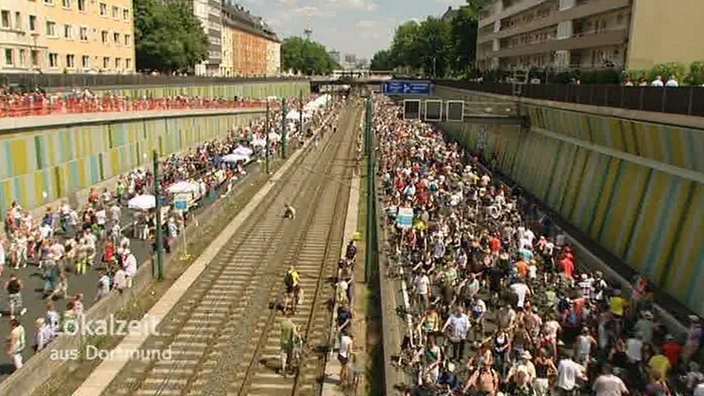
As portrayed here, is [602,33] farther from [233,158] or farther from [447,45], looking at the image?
[447,45]

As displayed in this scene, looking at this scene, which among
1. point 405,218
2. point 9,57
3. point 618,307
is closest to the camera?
point 618,307

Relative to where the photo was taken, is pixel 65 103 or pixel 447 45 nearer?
pixel 65 103

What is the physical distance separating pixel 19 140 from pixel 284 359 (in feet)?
60.4

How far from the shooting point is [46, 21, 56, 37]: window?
51.0 meters

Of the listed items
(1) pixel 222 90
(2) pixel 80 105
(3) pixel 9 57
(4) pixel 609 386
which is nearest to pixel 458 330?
(4) pixel 609 386

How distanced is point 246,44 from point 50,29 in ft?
367

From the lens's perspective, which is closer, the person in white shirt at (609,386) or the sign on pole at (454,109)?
the person in white shirt at (609,386)

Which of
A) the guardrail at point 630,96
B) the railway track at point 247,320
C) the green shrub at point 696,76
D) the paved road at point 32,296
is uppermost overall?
the green shrub at point 696,76

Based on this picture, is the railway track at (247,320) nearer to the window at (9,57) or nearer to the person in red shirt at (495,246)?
the person in red shirt at (495,246)

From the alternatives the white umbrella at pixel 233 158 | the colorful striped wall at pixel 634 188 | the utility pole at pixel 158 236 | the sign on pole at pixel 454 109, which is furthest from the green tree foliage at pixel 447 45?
the utility pole at pixel 158 236

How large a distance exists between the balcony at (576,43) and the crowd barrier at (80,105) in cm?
3174

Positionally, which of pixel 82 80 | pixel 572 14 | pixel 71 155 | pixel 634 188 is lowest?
pixel 71 155

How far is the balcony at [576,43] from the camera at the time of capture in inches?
1690

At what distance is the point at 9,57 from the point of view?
4541 cm
